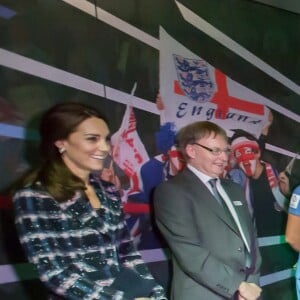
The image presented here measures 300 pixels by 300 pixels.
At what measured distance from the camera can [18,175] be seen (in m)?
2.28

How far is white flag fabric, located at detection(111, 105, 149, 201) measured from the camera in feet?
8.84

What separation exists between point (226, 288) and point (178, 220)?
35 centimetres

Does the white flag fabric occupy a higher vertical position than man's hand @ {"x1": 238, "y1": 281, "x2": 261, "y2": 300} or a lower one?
higher

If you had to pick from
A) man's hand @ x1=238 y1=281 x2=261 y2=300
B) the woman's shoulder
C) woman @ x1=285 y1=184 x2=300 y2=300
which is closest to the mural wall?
the woman's shoulder

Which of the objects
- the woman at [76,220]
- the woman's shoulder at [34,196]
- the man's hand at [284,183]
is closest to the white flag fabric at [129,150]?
the woman at [76,220]

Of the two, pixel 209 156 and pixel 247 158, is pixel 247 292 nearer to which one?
pixel 209 156

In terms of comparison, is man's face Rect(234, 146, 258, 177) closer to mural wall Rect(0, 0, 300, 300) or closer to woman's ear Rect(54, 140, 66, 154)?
mural wall Rect(0, 0, 300, 300)

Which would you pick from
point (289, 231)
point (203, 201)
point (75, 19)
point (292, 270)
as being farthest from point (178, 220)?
point (292, 270)

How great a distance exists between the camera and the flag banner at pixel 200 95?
2.94 meters

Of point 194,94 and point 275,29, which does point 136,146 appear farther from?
point 275,29

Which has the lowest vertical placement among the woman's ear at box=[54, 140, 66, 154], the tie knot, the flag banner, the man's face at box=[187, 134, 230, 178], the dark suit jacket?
the dark suit jacket

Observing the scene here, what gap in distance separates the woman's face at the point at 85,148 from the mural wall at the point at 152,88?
0.35 meters

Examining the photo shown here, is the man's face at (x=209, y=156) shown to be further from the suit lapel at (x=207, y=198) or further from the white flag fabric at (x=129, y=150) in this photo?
the white flag fabric at (x=129, y=150)

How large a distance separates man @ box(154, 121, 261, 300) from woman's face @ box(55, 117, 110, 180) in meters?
0.63
